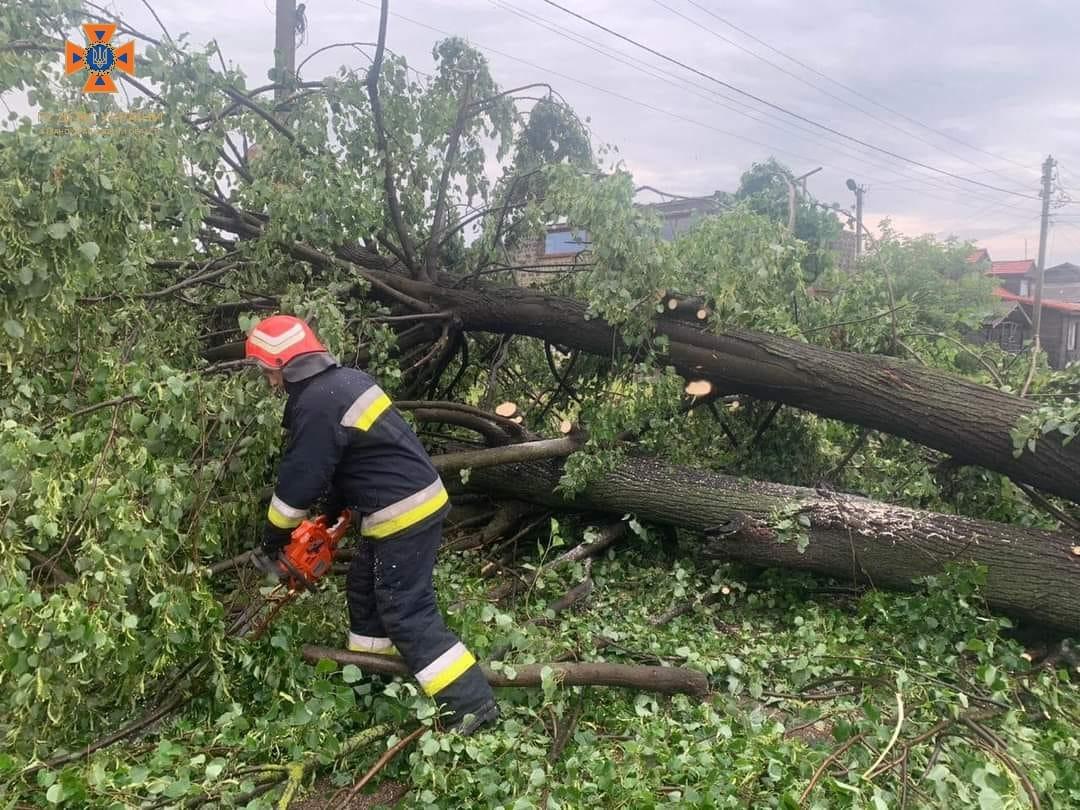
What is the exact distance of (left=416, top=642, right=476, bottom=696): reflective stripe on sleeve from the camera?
210cm

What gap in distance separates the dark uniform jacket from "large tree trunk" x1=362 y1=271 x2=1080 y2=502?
1.66 m

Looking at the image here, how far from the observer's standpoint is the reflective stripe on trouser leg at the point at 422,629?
6.93ft

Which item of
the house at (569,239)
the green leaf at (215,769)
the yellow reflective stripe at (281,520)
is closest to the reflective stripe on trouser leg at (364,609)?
the yellow reflective stripe at (281,520)

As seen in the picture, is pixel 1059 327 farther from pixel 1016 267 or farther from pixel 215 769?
pixel 215 769

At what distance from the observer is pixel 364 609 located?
2338 millimetres

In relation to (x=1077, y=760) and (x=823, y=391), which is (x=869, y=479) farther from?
(x=1077, y=760)

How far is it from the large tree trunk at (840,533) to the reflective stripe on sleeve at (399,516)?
4.31 feet

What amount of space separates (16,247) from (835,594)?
331cm

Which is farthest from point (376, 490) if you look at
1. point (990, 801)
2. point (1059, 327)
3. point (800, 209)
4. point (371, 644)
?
point (1059, 327)

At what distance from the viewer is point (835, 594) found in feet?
10.4

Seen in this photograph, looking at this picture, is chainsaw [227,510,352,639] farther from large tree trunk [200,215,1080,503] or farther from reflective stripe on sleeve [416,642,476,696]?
large tree trunk [200,215,1080,503]

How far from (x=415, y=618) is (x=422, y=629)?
4cm

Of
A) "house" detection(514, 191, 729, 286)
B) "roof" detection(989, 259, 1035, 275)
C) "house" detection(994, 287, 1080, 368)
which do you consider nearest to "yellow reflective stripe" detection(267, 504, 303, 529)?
"house" detection(514, 191, 729, 286)

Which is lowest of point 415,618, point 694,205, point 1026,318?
point 1026,318
